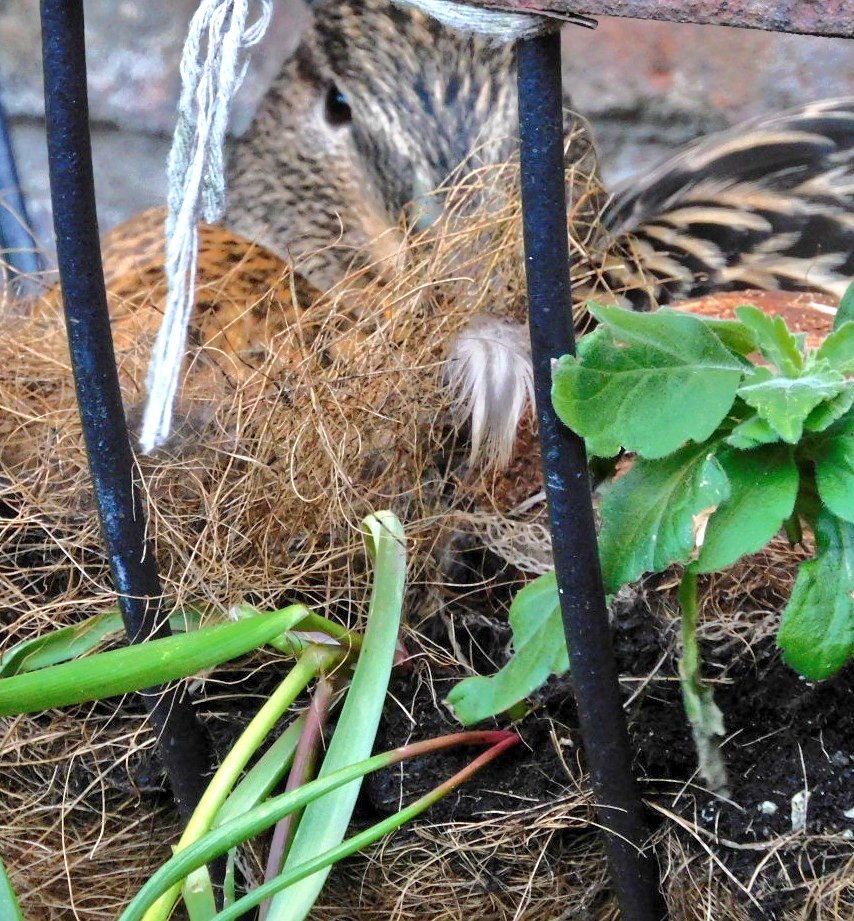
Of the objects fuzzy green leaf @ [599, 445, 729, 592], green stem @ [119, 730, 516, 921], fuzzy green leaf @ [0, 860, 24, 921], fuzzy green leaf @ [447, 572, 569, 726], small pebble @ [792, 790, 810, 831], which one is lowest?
small pebble @ [792, 790, 810, 831]

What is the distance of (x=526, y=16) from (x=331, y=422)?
0.96ft

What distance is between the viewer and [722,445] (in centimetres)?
45

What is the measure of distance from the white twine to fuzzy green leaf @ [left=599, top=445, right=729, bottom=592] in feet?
0.61

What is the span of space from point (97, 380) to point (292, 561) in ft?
0.54

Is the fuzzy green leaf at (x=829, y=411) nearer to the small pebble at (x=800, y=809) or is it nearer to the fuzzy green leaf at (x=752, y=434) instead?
the fuzzy green leaf at (x=752, y=434)

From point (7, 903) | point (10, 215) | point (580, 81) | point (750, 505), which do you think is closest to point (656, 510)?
point (750, 505)

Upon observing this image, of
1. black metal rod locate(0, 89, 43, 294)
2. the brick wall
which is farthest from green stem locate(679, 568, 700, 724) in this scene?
the brick wall

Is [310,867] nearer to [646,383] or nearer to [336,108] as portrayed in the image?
[646,383]

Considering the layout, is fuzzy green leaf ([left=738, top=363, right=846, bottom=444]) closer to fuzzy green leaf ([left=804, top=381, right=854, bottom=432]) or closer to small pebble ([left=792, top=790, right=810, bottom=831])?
fuzzy green leaf ([left=804, top=381, right=854, bottom=432])

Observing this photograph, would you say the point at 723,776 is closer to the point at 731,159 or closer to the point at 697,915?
the point at 697,915

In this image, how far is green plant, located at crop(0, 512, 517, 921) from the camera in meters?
0.43

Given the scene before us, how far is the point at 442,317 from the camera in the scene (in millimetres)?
650

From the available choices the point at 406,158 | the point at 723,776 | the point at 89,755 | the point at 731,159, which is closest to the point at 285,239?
the point at 406,158

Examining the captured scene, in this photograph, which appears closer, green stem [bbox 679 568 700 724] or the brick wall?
green stem [bbox 679 568 700 724]
